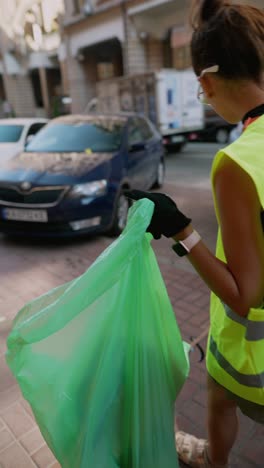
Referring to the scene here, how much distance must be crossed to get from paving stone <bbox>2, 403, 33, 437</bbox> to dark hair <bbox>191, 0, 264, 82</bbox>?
1.92 m

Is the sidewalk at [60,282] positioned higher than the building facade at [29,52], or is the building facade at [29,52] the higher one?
the building facade at [29,52]

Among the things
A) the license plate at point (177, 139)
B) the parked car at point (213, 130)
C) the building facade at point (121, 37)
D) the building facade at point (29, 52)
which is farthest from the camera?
the building facade at point (29, 52)

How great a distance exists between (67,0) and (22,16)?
7.32 meters

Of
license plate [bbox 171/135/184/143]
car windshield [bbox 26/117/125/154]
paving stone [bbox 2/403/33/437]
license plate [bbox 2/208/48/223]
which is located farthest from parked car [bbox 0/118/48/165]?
license plate [bbox 171/135/184/143]

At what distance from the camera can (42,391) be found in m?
1.12

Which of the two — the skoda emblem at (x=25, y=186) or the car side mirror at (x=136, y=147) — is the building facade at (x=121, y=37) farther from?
the skoda emblem at (x=25, y=186)

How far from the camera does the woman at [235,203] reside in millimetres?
946

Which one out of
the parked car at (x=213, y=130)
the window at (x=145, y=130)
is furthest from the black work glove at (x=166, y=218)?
the parked car at (x=213, y=130)

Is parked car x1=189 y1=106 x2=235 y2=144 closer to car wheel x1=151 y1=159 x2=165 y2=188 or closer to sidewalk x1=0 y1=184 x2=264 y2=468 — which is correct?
car wheel x1=151 y1=159 x2=165 y2=188

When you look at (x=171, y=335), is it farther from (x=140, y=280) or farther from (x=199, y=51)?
(x=199, y=51)

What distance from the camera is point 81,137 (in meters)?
5.33

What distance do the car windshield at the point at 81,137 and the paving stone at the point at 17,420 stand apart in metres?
3.55

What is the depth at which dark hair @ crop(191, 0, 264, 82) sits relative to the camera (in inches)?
38.4

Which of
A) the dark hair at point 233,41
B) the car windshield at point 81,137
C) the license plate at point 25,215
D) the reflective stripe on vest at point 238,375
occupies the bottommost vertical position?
the license plate at point 25,215
